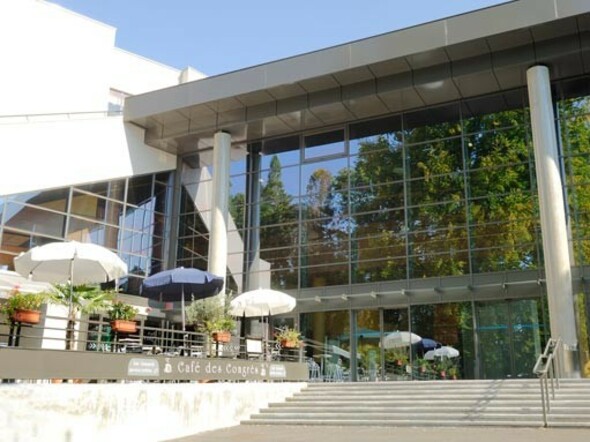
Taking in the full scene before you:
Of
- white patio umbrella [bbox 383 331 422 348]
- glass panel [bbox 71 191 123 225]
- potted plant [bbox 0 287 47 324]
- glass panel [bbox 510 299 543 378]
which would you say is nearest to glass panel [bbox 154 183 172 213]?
glass panel [bbox 71 191 123 225]

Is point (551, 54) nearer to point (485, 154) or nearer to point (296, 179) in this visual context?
point (485, 154)

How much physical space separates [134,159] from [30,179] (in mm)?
4710

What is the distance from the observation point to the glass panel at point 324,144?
70.9 ft

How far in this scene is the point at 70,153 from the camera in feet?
62.7

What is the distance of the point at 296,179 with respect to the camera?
22.0 m

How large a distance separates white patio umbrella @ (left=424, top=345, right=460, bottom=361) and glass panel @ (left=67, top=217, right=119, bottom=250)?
11.0m

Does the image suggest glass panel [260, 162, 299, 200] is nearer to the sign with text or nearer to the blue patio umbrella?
the blue patio umbrella

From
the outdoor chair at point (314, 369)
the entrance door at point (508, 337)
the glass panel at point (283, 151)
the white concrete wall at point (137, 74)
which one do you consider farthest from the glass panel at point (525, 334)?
the white concrete wall at point (137, 74)

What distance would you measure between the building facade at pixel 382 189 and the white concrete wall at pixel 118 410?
758cm

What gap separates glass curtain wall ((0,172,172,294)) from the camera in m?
17.8

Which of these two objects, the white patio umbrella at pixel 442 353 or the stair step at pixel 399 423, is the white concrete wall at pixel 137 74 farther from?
the stair step at pixel 399 423

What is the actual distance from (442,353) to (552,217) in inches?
197

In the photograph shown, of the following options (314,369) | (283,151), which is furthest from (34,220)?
(314,369)

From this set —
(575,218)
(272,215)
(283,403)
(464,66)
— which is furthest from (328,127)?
(283,403)
